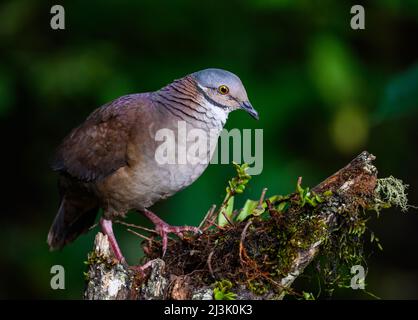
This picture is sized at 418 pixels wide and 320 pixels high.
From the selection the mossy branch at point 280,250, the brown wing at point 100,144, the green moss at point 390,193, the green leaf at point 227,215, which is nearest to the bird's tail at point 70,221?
the brown wing at point 100,144

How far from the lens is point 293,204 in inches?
150

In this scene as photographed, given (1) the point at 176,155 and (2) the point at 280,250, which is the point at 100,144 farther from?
(2) the point at 280,250

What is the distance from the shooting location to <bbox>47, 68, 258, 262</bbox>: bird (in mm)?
4473

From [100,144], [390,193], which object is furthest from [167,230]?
[390,193]

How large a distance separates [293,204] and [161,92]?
1.35 m

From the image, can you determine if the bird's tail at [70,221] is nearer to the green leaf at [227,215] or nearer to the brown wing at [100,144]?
the brown wing at [100,144]

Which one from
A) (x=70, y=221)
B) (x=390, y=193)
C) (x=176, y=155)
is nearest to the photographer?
(x=390, y=193)

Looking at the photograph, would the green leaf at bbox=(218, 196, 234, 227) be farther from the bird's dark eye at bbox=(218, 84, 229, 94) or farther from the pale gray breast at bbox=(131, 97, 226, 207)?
the bird's dark eye at bbox=(218, 84, 229, 94)

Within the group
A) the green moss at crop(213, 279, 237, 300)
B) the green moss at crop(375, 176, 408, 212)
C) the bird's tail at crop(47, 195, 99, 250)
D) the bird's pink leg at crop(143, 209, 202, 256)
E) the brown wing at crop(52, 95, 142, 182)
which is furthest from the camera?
the bird's tail at crop(47, 195, 99, 250)

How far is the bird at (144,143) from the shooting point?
4473mm

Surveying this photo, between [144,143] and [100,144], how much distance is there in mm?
393

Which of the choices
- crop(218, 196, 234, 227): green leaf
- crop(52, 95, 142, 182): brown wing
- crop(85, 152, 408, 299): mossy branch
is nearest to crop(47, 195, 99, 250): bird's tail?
crop(52, 95, 142, 182): brown wing

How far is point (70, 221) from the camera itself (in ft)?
17.5

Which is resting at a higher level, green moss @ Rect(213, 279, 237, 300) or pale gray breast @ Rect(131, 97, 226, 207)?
pale gray breast @ Rect(131, 97, 226, 207)
